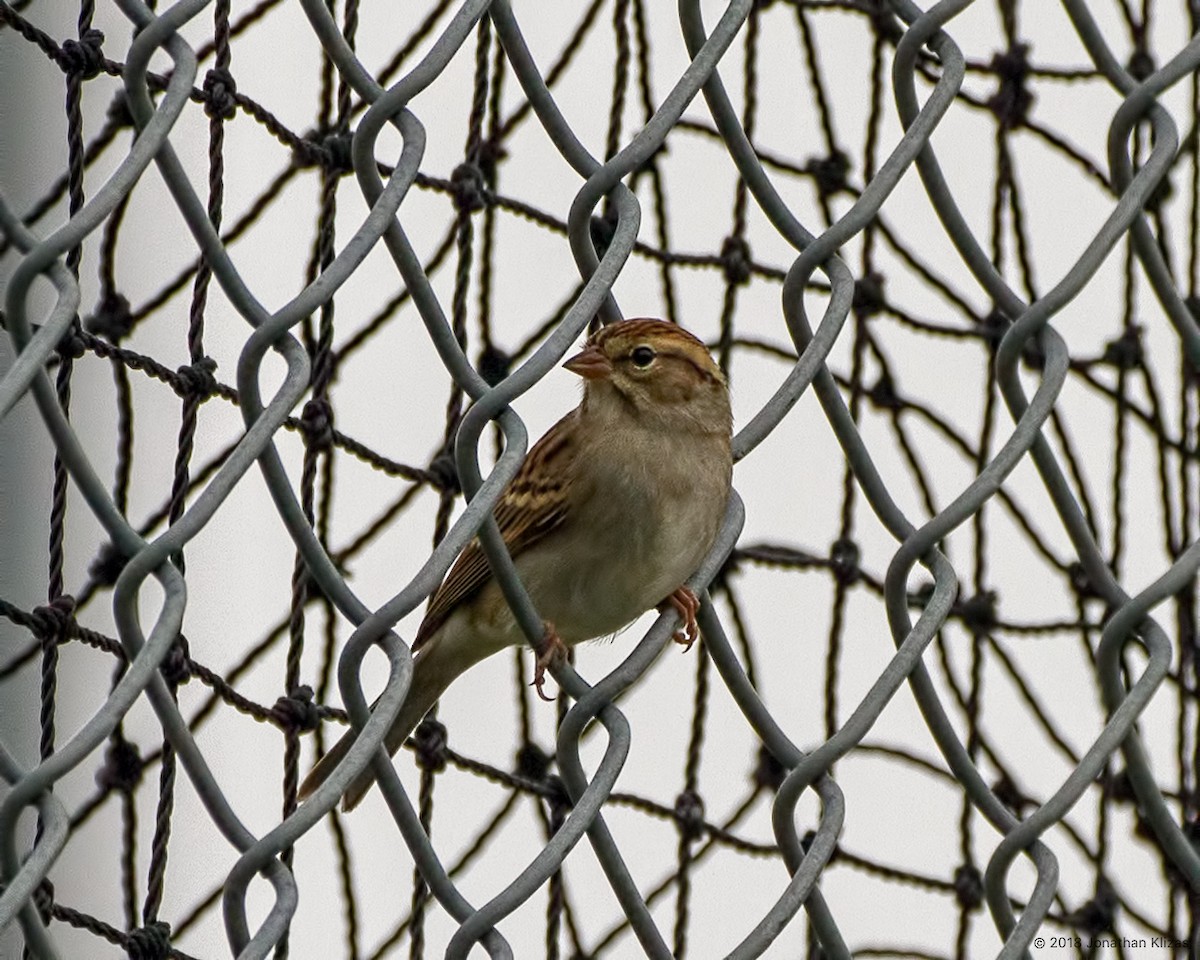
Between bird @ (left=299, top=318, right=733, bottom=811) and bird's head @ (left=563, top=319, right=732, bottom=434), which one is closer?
bird @ (left=299, top=318, right=733, bottom=811)

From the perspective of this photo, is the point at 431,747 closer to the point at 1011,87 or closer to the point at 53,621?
the point at 53,621

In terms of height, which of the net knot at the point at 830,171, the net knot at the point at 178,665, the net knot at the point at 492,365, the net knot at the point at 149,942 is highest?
the net knot at the point at 830,171

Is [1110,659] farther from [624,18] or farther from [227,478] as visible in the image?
[624,18]

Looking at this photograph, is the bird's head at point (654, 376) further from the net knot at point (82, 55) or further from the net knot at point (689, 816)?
the net knot at point (82, 55)

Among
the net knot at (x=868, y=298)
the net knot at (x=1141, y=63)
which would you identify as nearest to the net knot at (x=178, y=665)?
the net knot at (x=868, y=298)

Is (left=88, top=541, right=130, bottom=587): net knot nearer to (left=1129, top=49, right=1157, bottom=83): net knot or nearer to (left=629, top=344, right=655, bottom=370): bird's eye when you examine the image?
(left=629, top=344, right=655, bottom=370): bird's eye

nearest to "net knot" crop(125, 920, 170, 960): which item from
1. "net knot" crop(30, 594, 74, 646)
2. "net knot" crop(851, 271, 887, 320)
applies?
"net knot" crop(30, 594, 74, 646)

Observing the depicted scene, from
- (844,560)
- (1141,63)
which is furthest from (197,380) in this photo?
(1141,63)
